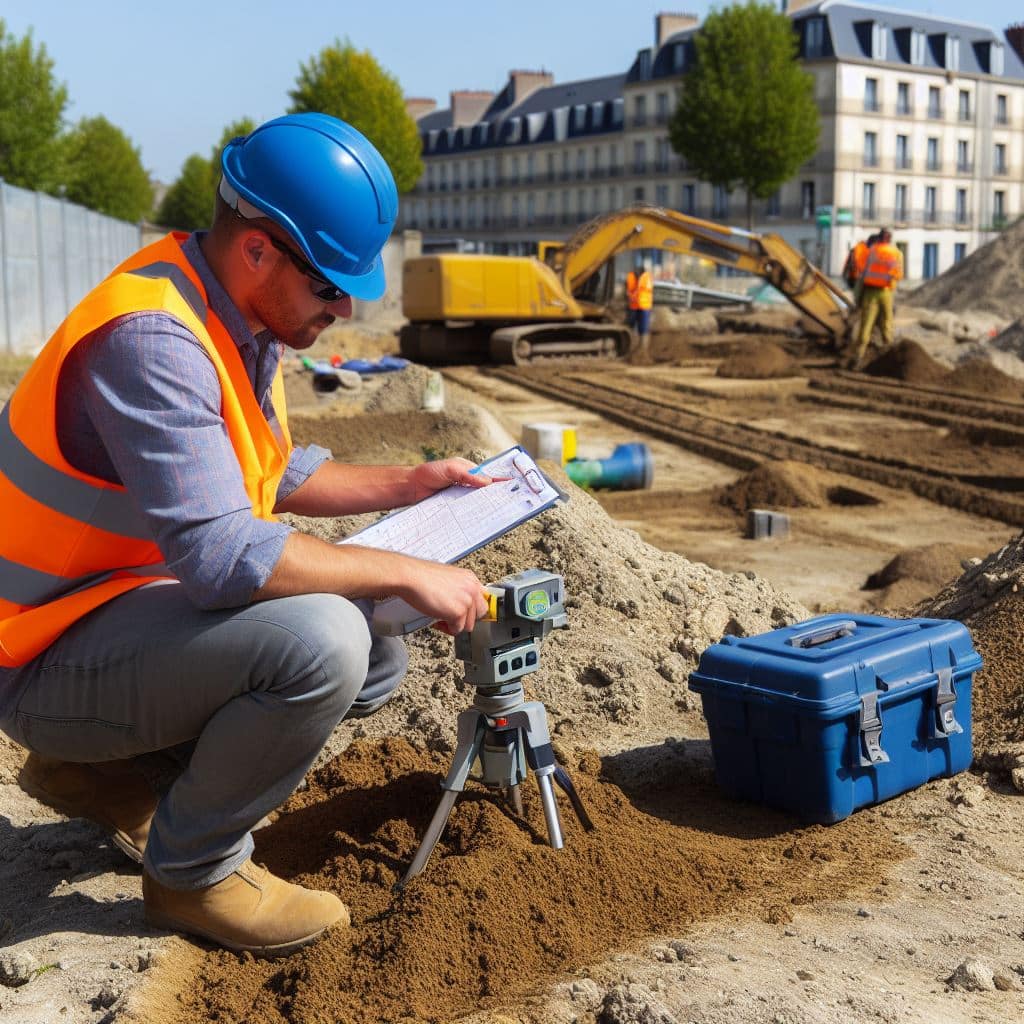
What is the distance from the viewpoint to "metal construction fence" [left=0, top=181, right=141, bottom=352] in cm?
1861

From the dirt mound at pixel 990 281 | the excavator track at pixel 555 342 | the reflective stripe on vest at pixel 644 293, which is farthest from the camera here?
the dirt mound at pixel 990 281

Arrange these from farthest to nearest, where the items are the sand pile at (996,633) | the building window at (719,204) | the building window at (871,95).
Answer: the building window at (719,204) < the building window at (871,95) < the sand pile at (996,633)

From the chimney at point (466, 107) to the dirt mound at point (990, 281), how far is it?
5462 cm

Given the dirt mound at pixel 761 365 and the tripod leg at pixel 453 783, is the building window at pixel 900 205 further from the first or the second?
the tripod leg at pixel 453 783

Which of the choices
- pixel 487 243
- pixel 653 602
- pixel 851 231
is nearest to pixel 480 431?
pixel 653 602

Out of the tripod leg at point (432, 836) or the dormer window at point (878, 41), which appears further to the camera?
the dormer window at point (878, 41)

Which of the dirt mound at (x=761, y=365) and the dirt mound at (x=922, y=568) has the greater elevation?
the dirt mound at (x=761, y=365)

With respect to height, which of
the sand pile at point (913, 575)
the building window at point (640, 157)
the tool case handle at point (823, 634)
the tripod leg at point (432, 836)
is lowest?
the sand pile at point (913, 575)

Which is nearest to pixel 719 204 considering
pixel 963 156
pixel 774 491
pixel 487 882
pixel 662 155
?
pixel 662 155

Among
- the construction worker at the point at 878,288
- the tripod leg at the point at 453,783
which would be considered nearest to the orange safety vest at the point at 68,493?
the tripod leg at the point at 453,783

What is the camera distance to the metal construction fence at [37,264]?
18.6 m

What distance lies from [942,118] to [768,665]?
63.9 metres

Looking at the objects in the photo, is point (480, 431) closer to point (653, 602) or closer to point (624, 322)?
point (653, 602)

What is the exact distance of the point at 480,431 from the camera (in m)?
10.1
